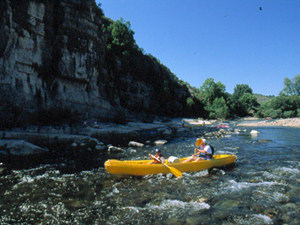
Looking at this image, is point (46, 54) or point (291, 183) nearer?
point (291, 183)

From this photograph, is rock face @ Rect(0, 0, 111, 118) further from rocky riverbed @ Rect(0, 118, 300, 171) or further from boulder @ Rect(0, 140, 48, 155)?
boulder @ Rect(0, 140, 48, 155)

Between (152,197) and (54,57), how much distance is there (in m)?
20.0

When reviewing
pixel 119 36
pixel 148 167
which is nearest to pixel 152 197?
pixel 148 167

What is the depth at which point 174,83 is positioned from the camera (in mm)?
54938

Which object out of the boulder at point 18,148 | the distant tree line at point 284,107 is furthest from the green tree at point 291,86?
the boulder at point 18,148

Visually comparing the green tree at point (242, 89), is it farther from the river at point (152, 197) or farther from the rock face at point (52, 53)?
the river at point (152, 197)

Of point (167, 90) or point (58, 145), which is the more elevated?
point (167, 90)

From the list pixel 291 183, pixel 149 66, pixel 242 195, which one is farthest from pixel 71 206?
pixel 149 66

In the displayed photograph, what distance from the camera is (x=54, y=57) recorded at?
20.3m

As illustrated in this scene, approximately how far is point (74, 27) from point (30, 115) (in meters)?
11.8

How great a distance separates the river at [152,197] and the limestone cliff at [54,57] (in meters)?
11.4

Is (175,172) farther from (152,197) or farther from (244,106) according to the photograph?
(244,106)

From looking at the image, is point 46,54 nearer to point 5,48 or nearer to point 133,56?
point 5,48

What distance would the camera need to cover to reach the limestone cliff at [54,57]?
1520 cm
